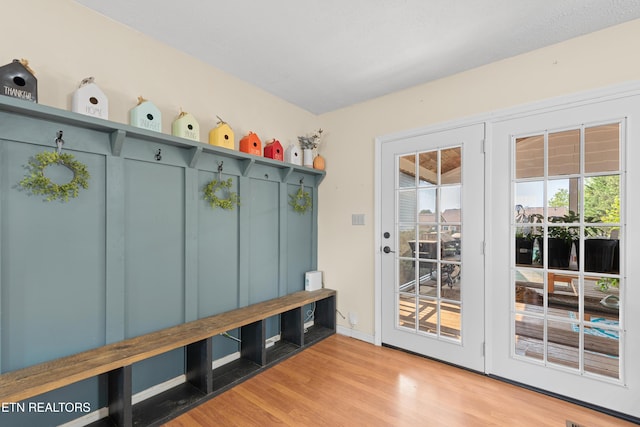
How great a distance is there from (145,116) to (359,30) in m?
1.58

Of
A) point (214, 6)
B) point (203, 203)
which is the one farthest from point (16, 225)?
point (214, 6)

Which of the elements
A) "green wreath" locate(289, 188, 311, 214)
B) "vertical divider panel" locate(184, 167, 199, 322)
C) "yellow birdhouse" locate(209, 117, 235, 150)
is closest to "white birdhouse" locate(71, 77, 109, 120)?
"vertical divider panel" locate(184, 167, 199, 322)

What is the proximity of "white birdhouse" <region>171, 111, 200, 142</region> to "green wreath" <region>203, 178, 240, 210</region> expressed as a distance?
378mm

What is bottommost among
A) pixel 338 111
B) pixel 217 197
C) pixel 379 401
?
pixel 379 401

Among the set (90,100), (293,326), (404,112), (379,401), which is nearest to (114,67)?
(90,100)

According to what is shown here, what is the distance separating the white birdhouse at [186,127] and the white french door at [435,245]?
1778 mm

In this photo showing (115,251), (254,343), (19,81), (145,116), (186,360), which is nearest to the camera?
(19,81)

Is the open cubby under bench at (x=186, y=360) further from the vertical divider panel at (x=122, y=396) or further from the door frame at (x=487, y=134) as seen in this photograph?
the door frame at (x=487, y=134)

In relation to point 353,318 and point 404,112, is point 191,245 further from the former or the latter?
point 404,112

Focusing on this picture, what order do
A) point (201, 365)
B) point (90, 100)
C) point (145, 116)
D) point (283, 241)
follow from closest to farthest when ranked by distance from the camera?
1. point (90, 100)
2. point (145, 116)
3. point (201, 365)
4. point (283, 241)

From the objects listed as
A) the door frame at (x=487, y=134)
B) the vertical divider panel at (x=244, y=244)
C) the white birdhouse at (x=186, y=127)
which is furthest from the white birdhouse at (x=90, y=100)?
the door frame at (x=487, y=134)

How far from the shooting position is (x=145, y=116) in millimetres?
1929

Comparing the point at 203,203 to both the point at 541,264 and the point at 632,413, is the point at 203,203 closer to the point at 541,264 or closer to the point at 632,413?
the point at 541,264

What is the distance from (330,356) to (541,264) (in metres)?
1.92
